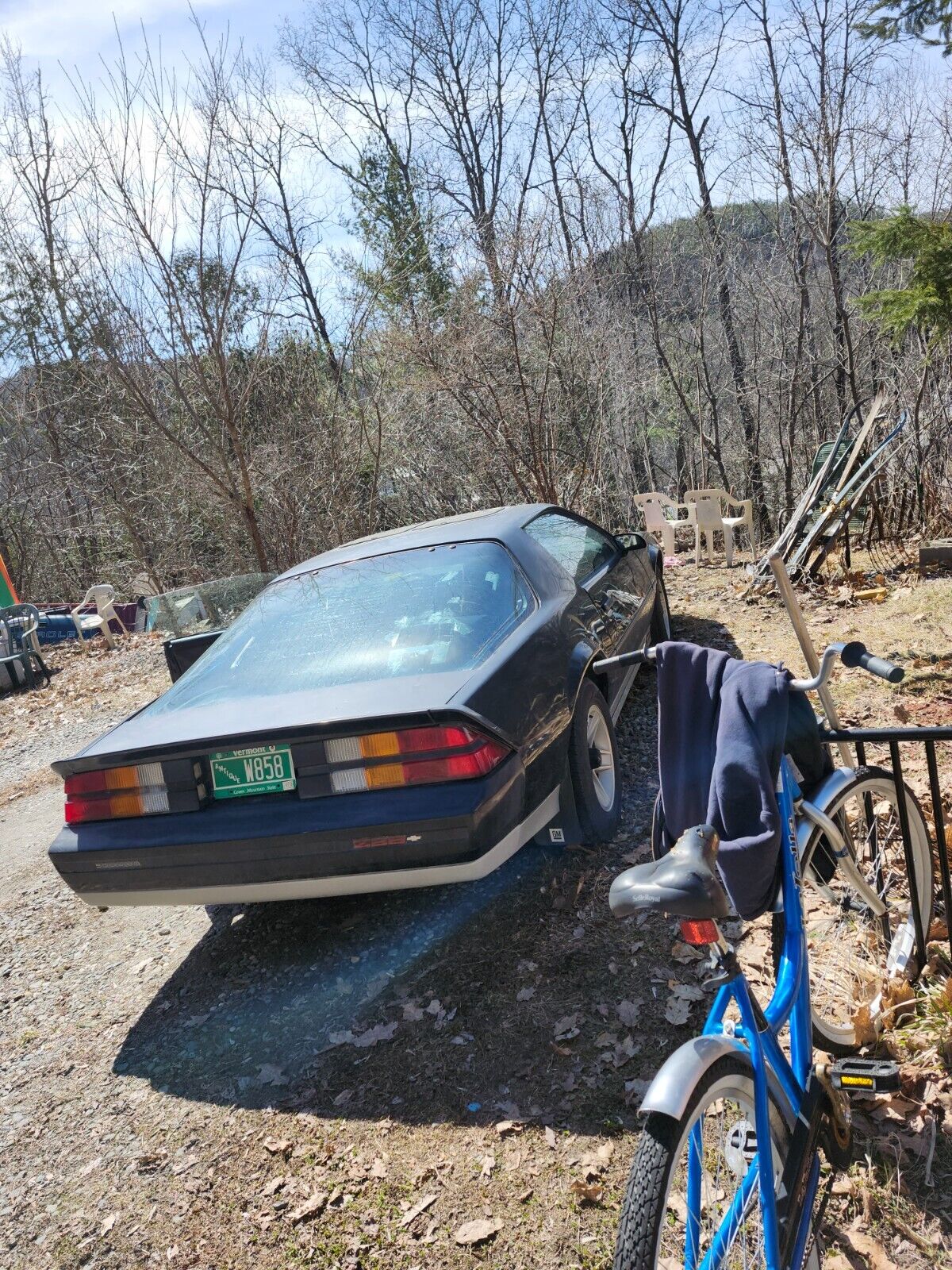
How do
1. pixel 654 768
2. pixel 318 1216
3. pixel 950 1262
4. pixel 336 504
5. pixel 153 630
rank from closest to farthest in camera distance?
pixel 950 1262, pixel 318 1216, pixel 654 768, pixel 153 630, pixel 336 504

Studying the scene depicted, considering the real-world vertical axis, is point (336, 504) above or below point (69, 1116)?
above

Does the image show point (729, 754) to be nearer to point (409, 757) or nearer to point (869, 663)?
point (869, 663)

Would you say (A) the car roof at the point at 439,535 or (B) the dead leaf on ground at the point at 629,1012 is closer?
(B) the dead leaf on ground at the point at 629,1012

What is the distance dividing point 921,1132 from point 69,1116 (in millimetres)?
2620

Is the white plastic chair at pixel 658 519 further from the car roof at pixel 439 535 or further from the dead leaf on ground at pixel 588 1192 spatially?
the dead leaf on ground at pixel 588 1192

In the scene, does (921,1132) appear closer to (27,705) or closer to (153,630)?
(27,705)

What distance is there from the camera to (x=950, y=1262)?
6.52 ft

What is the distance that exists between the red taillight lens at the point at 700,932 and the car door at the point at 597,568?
2630 mm

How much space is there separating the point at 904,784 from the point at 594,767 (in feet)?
5.61

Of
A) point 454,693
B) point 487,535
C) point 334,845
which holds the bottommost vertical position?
point 334,845

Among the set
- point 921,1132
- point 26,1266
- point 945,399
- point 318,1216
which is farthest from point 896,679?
point 945,399

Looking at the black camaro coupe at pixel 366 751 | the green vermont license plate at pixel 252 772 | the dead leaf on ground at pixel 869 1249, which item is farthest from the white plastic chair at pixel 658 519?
the dead leaf on ground at pixel 869 1249

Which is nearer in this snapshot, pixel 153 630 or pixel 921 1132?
pixel 921 1132

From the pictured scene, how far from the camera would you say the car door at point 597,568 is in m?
4.61
